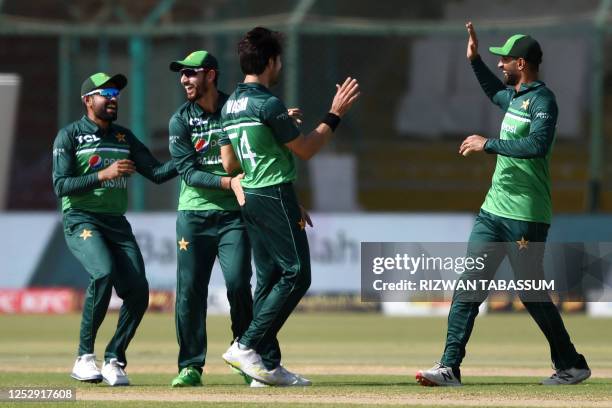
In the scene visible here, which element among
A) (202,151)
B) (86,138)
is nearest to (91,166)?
(86,138)

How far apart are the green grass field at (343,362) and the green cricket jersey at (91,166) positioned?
1.20 m

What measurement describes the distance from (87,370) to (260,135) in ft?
6.34

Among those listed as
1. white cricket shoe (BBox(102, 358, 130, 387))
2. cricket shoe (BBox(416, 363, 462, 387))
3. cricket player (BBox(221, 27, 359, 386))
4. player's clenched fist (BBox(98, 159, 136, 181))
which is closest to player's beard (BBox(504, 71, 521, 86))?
cricket player (BBox(221, 27, 359, 386))

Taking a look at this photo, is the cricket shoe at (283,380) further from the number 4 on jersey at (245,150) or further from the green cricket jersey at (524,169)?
the green cricket jersey at (524,169)

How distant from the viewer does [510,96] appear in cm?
930

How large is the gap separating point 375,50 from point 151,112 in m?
3.23

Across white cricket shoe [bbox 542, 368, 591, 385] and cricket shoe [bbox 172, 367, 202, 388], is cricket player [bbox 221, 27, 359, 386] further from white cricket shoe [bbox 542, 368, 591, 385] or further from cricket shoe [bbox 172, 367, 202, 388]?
white cricket shoe [bbox 542, 368, 591, 385]

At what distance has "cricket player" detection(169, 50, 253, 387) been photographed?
9.27 meters

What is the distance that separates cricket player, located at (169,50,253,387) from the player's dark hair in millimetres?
558

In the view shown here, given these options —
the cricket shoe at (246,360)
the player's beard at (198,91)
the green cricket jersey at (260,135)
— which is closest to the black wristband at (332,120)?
the green cricket jersey at (260,135)

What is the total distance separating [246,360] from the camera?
8.74 meters

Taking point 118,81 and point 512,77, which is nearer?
point 512,77

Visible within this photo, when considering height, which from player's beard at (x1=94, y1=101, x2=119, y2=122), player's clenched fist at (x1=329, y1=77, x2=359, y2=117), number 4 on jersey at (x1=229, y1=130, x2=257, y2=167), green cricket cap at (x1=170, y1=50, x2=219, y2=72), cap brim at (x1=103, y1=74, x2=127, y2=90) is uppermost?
green cricket cap at (x1=170, y1=50, x2=219, y2=72)

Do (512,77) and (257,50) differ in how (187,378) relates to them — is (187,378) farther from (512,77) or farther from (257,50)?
(512,77)
